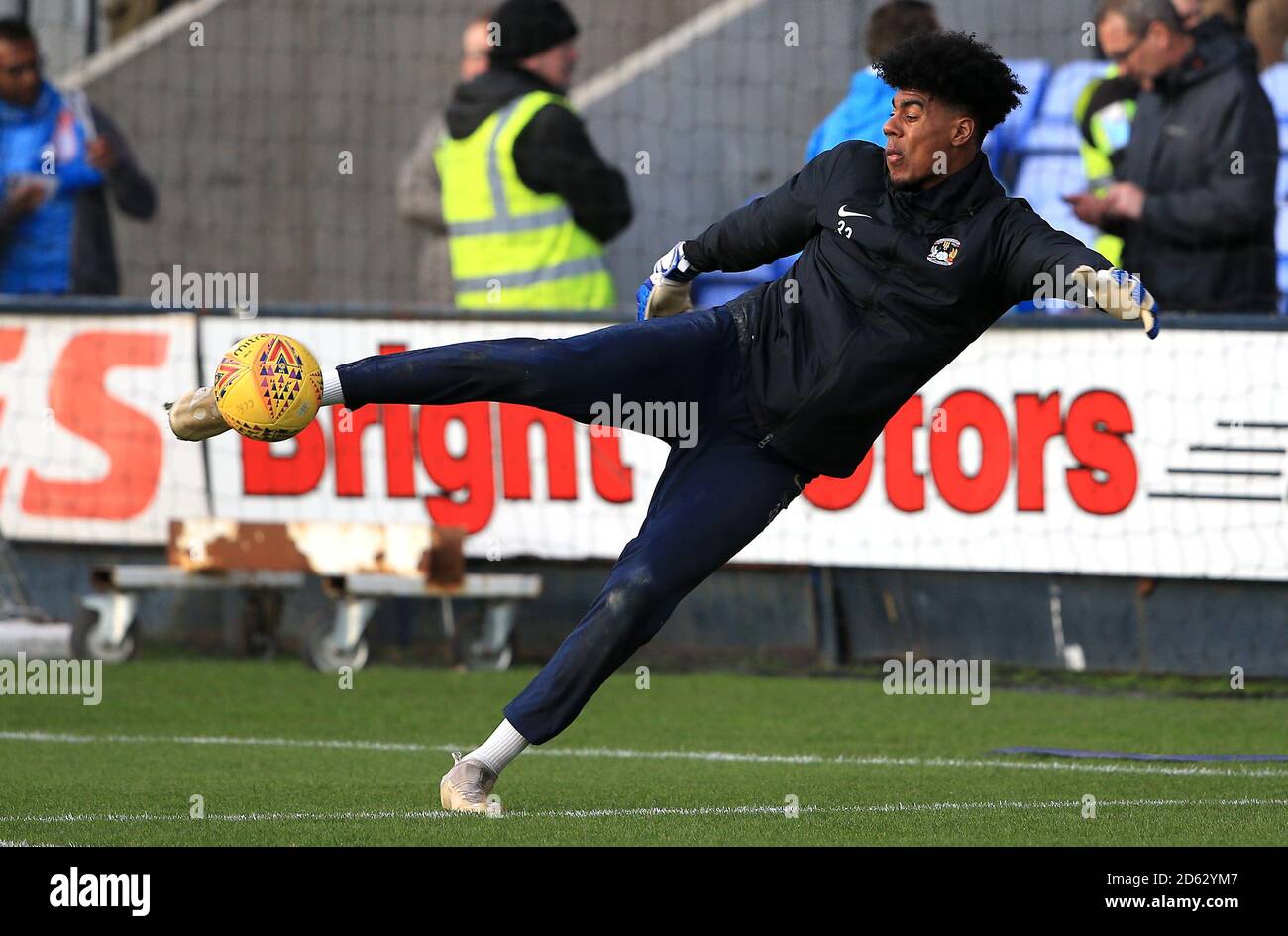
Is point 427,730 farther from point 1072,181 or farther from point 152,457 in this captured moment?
point 1072,181

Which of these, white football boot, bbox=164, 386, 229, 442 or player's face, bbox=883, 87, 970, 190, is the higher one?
player's face, bbox=883, 87, 970, 190

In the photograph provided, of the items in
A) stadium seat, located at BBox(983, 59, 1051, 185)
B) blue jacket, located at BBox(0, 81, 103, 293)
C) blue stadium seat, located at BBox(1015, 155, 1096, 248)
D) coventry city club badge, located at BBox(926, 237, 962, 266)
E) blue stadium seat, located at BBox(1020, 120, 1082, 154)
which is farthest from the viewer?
blue stadium seat, located at BBox(1020, 120, 1082, 154)

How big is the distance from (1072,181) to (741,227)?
6.73 metres

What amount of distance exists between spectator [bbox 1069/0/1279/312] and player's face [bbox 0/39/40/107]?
18.7 ft

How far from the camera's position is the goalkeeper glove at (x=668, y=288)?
23.5 feet

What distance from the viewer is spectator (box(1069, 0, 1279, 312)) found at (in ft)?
36.0

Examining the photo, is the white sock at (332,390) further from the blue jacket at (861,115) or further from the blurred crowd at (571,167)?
the blue jacket at (861,115)

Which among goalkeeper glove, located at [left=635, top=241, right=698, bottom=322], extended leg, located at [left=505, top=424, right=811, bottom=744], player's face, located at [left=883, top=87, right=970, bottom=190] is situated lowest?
extended leg, located at [left=505, top=424, right=811, bottom=744]

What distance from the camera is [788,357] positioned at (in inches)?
270

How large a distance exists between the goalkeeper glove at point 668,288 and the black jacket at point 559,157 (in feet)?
14.1

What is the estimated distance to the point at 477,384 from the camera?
653cm

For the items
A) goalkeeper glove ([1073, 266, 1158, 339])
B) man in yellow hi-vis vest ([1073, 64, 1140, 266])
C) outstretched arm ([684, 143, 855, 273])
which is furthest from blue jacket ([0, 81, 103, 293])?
goalkeeper glove ([1073, 266, 1158, 339])

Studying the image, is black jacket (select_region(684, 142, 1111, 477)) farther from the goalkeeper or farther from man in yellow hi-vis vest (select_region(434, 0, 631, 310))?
man in yellow hi-vis vest (select_region(434, 0, 631, 310))
